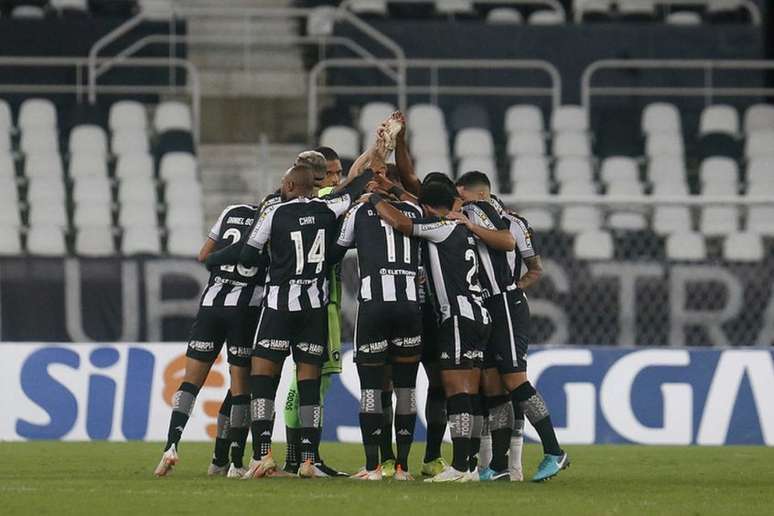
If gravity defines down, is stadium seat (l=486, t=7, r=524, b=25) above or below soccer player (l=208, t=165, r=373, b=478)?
above

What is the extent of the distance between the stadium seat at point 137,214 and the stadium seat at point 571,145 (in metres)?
4.92

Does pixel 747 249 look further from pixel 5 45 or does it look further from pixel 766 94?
pixel 5 45

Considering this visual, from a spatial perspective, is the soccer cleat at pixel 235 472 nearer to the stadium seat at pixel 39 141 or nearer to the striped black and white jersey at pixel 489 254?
the striped black and white jersey at pixel 489 254

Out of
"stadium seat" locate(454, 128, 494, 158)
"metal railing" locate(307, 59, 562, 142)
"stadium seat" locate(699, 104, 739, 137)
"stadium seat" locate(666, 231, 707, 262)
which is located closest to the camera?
"stadium seat" locate(666, 231, 707, 262)

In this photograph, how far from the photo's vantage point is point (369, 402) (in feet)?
38.2

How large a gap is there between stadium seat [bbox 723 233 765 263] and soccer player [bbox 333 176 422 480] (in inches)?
249

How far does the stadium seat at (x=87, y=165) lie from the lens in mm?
20547

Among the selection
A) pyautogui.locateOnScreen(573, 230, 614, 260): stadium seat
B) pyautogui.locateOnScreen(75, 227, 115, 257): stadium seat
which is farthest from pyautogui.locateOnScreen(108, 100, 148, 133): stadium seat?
pyautogui.locateOnScreen(573, 230, 614, 260): stadium seat

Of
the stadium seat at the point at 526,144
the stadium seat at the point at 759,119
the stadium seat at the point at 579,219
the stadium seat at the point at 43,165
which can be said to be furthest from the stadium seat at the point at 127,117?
the stadium seat at the point at 759,119

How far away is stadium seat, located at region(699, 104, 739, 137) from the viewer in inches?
873

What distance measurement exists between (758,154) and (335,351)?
35.4ft

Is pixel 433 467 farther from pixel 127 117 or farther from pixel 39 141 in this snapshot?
pixel 127 117

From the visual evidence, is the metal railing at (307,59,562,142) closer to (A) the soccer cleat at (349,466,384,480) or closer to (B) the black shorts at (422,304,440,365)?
(B) the black shorts at (422,304,440,365)

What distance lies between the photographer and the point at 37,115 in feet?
70.5
